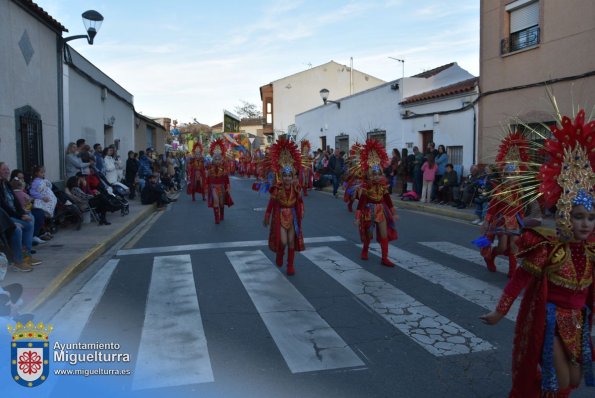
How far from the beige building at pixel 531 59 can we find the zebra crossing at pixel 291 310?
6150 millimetres

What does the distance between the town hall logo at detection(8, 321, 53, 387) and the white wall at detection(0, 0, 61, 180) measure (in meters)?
7.31

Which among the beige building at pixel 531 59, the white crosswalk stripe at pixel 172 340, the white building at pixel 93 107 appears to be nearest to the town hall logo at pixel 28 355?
the white crosswalk stripe at pixel 172 340

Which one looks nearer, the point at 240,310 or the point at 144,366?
the point at 144,366

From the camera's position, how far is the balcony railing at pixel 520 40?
15.0 m

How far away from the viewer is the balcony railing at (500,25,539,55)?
591 inches

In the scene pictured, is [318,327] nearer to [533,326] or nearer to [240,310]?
[240,310]

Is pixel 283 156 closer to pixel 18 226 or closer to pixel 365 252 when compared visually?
pixel 365 252

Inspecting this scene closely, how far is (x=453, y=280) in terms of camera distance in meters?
7.16

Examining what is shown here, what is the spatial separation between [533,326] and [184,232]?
949cm

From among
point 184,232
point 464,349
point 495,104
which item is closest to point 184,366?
point 464,349

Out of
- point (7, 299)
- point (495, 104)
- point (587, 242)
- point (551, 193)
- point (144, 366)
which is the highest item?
point (495, 104)

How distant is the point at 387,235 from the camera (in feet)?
27.1

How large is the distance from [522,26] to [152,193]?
41.5ft

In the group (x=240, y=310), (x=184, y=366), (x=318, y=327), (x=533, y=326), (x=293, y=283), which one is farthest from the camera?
(x=293, y=283)
